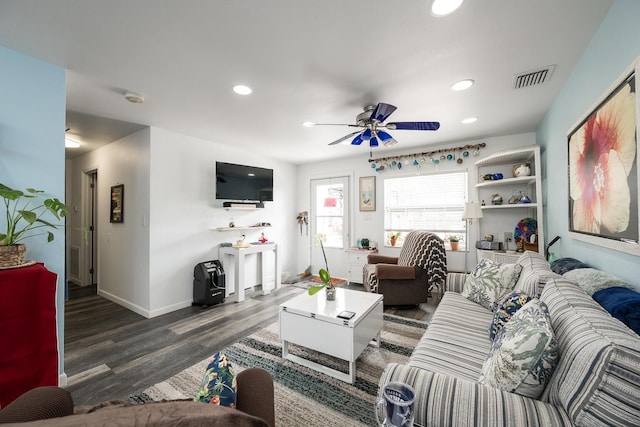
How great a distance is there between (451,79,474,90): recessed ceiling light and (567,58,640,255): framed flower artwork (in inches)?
32.6

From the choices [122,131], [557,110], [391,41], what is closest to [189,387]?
[391,41]

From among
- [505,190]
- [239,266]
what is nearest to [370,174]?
[505,190]

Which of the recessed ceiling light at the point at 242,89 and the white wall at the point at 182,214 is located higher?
the recessed ceiling light at the point at 242,89

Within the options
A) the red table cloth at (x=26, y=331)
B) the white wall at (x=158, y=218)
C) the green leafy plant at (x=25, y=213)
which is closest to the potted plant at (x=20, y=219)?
the green leafy plant at (x=25, y=213)

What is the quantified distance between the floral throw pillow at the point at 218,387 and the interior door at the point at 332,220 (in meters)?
4.20

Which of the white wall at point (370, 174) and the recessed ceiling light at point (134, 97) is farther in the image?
the white wall at point (370, 174)

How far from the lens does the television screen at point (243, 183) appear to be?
391 centimetres

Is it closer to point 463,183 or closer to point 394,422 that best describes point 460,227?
point 463,183

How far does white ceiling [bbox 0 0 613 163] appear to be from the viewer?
1.42 m

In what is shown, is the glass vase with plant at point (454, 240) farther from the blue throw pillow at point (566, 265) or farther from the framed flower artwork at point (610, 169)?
the framed flower artwork at point (610, 169)

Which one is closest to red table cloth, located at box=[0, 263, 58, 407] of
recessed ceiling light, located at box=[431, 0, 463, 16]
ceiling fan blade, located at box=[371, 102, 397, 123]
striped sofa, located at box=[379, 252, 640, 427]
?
striped sofa, located at box=[379, 252, 640, 427]

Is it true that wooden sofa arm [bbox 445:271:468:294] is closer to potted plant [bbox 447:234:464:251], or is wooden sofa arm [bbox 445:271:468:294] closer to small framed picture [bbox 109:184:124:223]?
potted plant [bbox 447:234:464:251]

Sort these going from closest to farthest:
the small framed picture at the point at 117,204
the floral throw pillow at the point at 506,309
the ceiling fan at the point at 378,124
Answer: the floral throw pillow at the point at 506,309 → the ceiling fan at the point at 378,124 → the small framed picture at the point at 117,204

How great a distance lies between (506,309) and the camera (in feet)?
5.41
